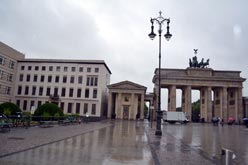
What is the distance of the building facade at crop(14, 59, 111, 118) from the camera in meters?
71.2

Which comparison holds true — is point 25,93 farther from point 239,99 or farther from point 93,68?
point 239,99

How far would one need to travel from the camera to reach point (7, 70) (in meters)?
67.8

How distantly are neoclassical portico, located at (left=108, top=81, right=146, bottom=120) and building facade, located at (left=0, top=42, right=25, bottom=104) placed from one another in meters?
29.9

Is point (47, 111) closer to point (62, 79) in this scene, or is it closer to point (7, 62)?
point (62, 79)

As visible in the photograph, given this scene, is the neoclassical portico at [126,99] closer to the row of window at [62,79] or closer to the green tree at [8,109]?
the row of window at [62,79]

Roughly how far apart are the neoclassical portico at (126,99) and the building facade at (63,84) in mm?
7000

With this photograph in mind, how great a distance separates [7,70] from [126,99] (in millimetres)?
38738

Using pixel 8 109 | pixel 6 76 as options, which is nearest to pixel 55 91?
pixel 6 76

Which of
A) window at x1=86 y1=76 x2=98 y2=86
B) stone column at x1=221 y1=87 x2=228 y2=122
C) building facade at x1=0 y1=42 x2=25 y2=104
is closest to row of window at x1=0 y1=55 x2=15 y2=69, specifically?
building facade at x1=0 y1=42 x2=25 y2=104

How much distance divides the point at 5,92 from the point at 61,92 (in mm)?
15578

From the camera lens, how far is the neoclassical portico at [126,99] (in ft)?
255

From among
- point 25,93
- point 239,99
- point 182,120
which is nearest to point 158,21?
point 182,120

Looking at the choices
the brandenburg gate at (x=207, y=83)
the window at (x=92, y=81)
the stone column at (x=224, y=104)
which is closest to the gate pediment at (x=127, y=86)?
the brandenburg gate at (x=207, y=83)

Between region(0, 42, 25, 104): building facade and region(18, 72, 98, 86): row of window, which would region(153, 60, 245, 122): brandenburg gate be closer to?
region(18, 72, 98, 86): row of window
